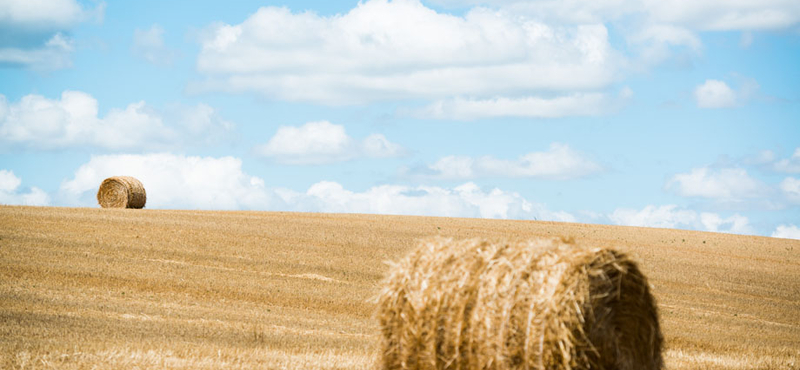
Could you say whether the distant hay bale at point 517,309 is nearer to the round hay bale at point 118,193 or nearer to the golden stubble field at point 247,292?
the golden stubble field at point 247,292

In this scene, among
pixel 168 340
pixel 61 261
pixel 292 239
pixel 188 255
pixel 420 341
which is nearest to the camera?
pixel 420 341

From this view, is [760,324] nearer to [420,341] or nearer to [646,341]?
[646,341]

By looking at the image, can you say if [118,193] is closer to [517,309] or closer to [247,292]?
[247,292]

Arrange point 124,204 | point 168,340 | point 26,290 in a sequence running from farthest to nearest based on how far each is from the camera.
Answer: point 124,204, point 26,290, point 168,340

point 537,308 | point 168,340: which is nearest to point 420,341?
point 537,308

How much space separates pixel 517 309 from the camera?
347 inches

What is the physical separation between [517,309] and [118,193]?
32491 mm

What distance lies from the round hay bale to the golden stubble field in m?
2.65

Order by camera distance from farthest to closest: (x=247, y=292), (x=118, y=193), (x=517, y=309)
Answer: (x=118, y=193) < (x=247, y=292) < (x=517, y=309)

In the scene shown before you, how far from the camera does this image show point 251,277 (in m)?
22.7

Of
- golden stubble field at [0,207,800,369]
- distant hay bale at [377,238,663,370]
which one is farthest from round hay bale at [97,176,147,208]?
distant hay bale at [377,238,663,370]

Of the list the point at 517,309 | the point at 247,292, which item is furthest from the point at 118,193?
the point at 517,309

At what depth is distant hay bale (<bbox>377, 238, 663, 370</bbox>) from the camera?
28.3 ft

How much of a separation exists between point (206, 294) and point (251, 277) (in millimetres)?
2589
